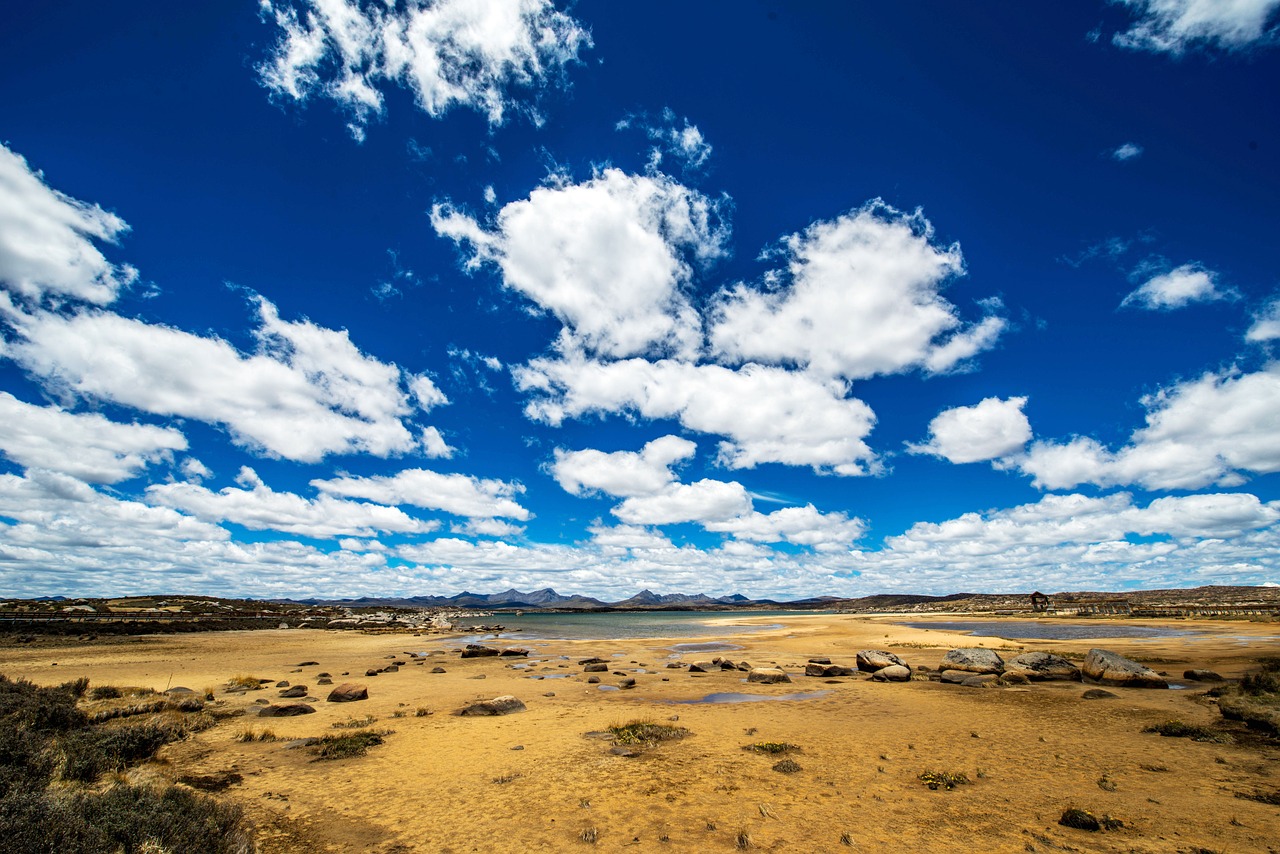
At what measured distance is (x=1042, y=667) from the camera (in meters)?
24.3

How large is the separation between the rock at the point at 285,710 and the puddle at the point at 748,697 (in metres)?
13.4

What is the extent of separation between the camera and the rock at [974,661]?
25.5 m

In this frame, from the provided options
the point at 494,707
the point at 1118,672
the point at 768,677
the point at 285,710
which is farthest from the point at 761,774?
the point at 1118,672

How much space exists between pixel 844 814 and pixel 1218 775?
332 inches

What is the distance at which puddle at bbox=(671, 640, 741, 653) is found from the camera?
4469 cm

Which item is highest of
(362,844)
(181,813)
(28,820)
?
(28,820)

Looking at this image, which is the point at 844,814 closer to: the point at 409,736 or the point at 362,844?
the point at 362,844

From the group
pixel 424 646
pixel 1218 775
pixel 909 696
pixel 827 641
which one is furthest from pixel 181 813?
pixel 827 641

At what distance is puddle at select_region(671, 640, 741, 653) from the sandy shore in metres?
22.3

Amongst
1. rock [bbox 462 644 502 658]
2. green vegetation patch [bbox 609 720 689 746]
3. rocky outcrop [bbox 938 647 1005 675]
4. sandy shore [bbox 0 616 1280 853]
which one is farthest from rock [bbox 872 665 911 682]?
rock [bbox 462 644 502 658]

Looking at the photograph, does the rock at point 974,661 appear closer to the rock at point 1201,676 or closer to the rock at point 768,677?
the rock at point 1201,676

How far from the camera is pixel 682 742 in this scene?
14781 mm

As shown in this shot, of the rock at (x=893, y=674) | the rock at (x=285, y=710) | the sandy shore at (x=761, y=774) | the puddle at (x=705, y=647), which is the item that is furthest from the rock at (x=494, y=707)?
the puddle at (x=705, y=647)

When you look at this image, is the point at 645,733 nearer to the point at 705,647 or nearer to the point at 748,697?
the point at 748,697
